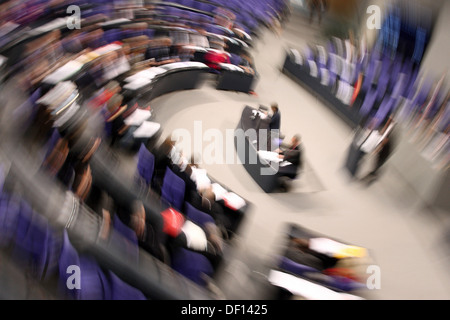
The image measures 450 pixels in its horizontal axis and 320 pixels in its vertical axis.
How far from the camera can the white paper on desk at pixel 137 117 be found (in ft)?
17.2

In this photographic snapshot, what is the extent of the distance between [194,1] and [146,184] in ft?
29.6

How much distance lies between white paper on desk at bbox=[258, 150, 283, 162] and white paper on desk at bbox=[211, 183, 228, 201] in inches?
51.9

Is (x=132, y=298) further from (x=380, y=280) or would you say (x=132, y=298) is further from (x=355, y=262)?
(x=380, y=280)

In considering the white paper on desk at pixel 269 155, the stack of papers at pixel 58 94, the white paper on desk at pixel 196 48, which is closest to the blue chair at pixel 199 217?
the white paper on desk at pixel 269 155

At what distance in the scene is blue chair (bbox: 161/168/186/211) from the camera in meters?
4.13

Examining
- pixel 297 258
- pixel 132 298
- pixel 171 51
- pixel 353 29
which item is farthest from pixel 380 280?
pixel 353 29

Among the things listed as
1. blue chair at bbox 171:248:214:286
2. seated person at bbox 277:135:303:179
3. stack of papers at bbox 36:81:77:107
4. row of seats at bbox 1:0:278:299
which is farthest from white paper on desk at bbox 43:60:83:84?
seated person at bbox 277:135:303:179

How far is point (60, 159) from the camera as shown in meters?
3.85

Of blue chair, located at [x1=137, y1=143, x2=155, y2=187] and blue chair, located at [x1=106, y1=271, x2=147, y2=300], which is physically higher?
blue chair, located at [x1=137, y1=143, x2=155, y2=187]

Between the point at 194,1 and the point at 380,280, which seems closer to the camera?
the point at 380,280

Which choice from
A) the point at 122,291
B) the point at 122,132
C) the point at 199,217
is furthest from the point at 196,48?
the point at 122,291

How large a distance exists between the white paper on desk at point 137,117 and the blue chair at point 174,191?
1514 millimetres

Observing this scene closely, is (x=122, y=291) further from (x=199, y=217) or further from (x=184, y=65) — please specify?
(x=184, y=65)

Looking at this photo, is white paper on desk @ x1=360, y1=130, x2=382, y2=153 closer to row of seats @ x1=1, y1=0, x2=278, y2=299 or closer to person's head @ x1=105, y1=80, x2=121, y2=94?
row of seats @ x1=1, y1=0, x2=278, y2=299
